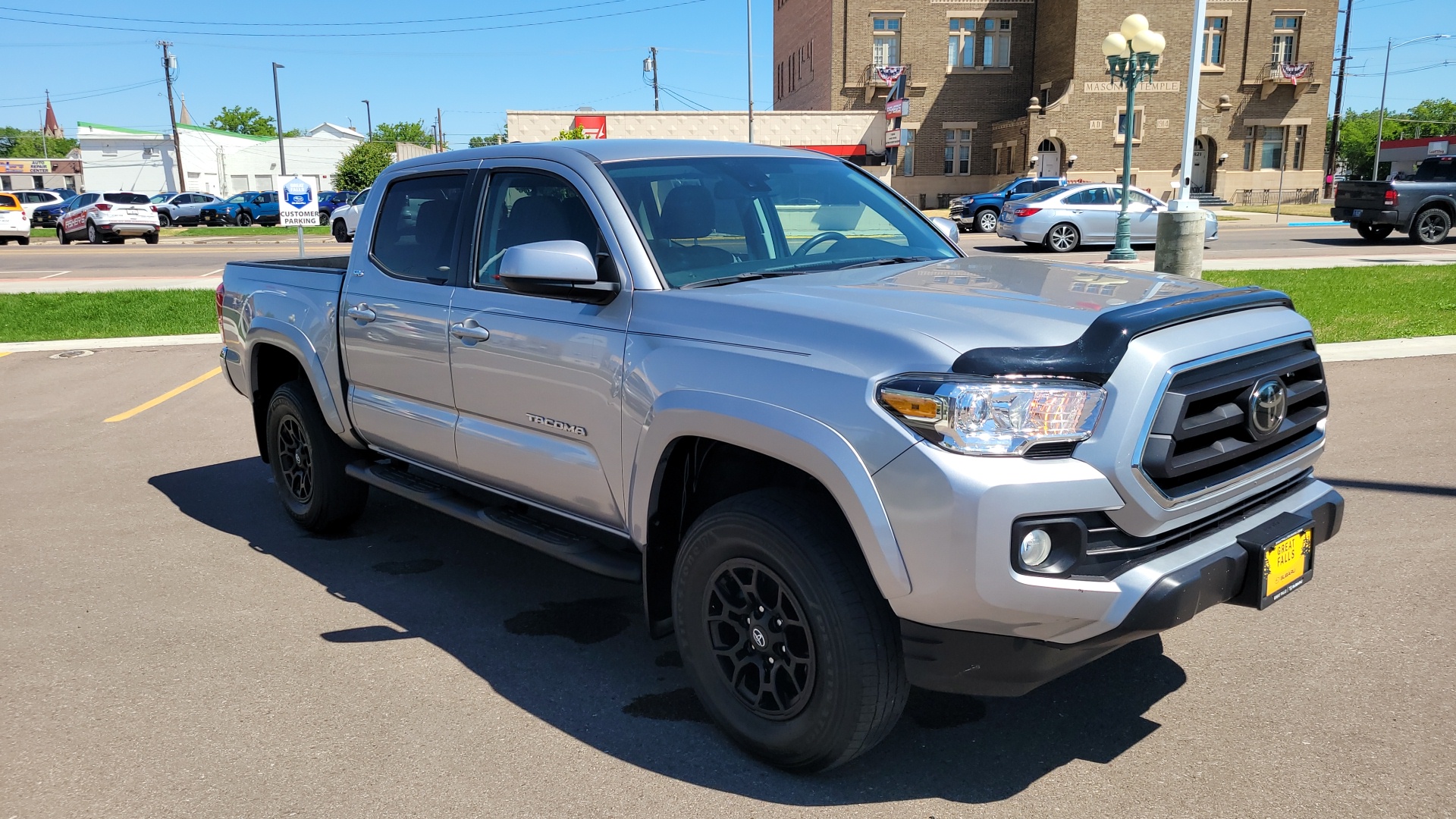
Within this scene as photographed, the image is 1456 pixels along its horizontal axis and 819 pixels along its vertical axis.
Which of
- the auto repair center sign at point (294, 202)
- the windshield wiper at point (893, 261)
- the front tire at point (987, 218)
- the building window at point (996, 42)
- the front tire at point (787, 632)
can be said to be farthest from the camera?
the building window at point (996, 42)

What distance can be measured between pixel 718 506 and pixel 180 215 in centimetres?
5171

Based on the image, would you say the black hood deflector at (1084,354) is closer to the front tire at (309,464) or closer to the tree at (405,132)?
the front tire at (309,464)

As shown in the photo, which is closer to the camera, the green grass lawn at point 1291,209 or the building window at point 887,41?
the green grass lawn at point 1291,209

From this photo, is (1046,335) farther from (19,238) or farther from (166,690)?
(19,238)

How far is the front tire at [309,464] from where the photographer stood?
545cm

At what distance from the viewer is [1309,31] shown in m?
46.5

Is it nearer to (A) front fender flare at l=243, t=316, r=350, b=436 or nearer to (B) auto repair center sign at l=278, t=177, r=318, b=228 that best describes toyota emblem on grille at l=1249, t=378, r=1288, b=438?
(A) front fender flare at l=243, t=316, r=350, b=436

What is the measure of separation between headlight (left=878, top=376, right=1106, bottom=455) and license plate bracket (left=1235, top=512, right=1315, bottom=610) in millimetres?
715

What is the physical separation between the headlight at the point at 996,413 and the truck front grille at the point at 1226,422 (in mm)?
240

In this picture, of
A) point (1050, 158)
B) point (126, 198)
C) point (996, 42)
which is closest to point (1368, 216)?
point (1050, 158)

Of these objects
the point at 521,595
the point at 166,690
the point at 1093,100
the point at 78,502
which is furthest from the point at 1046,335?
the point at 1093,100

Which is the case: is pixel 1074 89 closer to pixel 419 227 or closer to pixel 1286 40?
pixel 1286 40

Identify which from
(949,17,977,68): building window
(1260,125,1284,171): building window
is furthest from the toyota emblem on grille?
(1260,125,1284,171): building window

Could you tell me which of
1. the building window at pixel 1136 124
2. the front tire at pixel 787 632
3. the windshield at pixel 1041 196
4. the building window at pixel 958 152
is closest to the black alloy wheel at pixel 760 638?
the front tire at pixel 787 632
